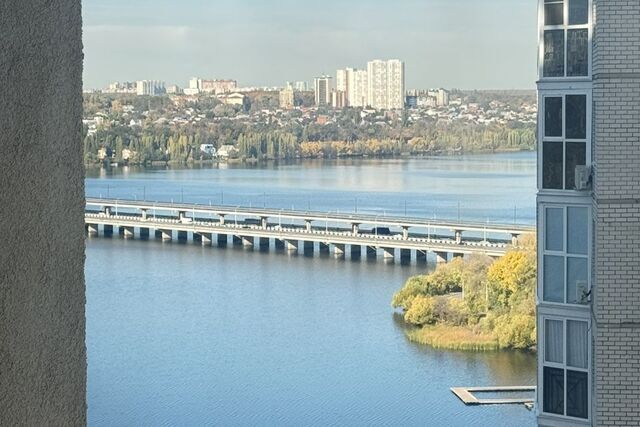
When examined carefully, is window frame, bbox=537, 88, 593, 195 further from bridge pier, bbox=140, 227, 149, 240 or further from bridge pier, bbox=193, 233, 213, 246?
bridge pier, bbox=140, 227, 149, 240

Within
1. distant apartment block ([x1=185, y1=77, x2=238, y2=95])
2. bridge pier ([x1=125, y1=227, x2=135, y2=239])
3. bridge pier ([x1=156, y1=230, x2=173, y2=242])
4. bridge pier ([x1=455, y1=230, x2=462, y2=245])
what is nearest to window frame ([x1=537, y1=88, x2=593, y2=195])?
bridge pier ([x1=455, y1=230, x2=462, y2=245])

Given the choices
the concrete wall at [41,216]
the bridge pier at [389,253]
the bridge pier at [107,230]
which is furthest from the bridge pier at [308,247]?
the concrete wall at [41,216]

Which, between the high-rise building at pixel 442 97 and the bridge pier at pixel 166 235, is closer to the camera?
the bridge pier at pixel 166 235

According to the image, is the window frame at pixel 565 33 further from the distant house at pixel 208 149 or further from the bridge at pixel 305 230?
the distant house at pixel 208 149

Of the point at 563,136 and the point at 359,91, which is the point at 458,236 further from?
the point at 563,136

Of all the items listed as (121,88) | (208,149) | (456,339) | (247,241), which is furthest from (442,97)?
(456,339)

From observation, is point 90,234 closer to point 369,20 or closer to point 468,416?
point 369,20

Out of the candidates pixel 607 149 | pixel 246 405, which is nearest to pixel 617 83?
pixel 607 149
